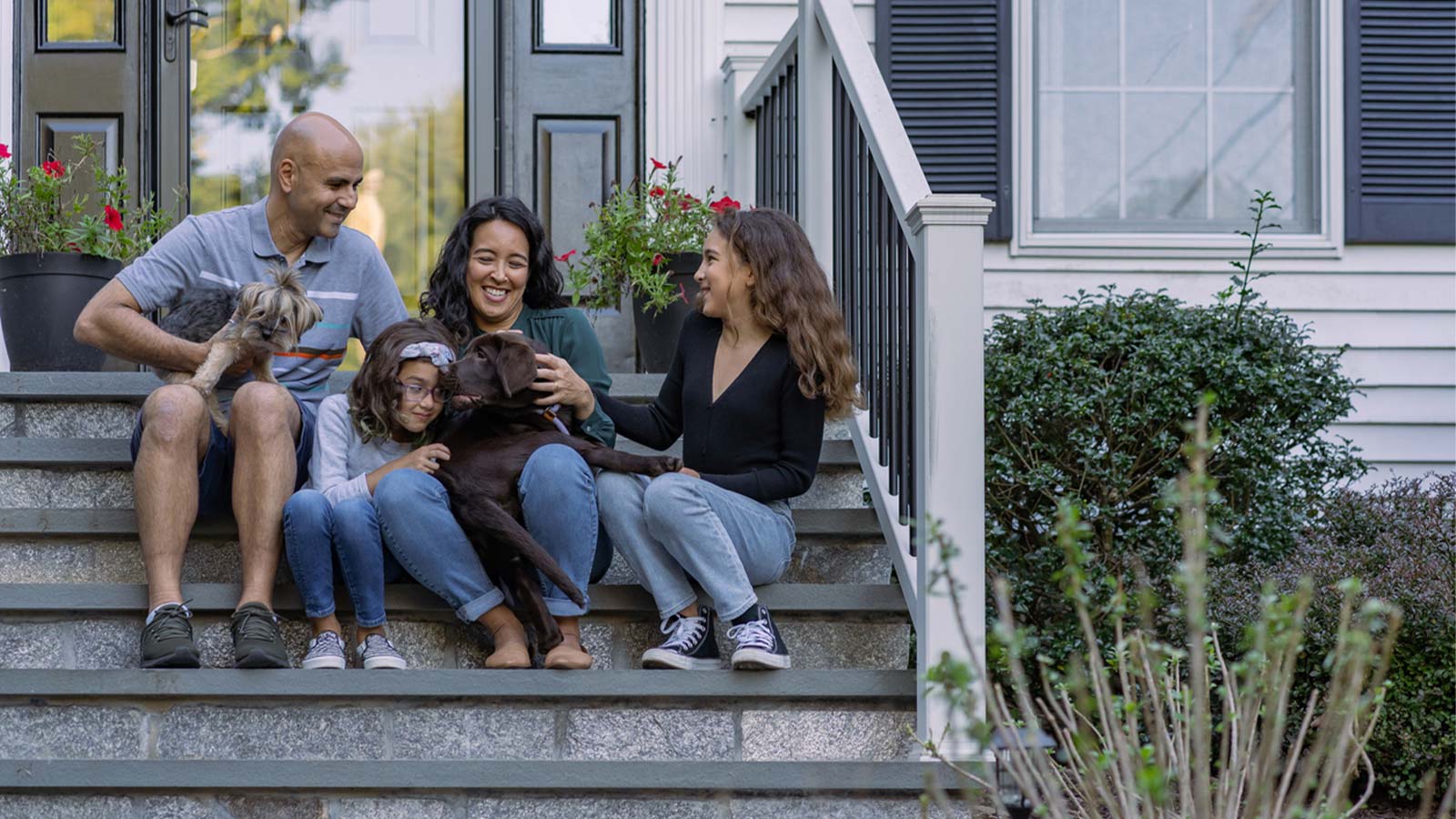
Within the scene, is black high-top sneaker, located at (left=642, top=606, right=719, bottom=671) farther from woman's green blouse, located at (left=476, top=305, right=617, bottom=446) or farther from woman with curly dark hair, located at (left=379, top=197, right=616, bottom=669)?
woman's green blouse, located at (left=476, top=305, right=617, bottom=446)

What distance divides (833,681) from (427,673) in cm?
78

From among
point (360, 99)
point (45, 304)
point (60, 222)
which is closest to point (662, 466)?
point (45, 304)

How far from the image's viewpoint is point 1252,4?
18.1 feet

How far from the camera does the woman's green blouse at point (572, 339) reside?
3.52 meters

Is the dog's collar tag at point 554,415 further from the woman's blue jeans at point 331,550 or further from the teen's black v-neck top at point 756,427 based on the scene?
the woman's blue jeans at point 331,550

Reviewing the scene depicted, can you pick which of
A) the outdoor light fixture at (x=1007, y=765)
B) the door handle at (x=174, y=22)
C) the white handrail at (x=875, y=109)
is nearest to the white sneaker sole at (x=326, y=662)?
the outdoor light fixture at (x=1007, y=765)

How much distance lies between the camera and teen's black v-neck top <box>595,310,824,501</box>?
3316mm

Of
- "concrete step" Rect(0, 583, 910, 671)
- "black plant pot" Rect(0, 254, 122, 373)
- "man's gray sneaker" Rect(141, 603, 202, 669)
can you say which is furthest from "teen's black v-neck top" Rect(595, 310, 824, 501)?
"black plant pot" Rect(0, 254, 122, 373)

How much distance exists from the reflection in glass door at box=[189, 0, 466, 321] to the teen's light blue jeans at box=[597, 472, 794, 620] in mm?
2538

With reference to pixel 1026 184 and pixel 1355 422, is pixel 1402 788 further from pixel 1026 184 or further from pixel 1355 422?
pixel 1026 184

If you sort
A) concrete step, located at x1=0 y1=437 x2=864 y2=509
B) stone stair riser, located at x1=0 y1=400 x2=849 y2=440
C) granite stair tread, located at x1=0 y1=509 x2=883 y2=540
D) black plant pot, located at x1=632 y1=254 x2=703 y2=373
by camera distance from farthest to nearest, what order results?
black plant pot, located at x1=632 y1=254 x2=703 y2=373 → stone stair riser, located at x1=0 y1=400 x2=849 y2=440 → concrete step, located at x1=0 y1=437 x2=864 y2=509 → granite stair tread, located at x1=0 y1=509 x2=883 y2=540

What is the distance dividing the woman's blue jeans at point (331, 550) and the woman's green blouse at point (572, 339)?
1.91ft

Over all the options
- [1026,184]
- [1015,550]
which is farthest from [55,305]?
[1026,184]

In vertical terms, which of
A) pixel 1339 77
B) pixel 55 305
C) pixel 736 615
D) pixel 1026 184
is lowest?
pixel 736 615
